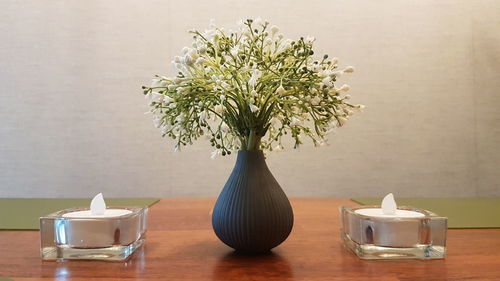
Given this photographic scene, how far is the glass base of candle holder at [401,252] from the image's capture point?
0.67 meters

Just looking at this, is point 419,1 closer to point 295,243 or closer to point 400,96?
point 400,96

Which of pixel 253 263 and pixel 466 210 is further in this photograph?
pixel 466 210

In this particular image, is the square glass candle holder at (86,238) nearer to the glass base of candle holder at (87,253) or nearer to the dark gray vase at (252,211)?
the glass base of candle holder at (87,253)

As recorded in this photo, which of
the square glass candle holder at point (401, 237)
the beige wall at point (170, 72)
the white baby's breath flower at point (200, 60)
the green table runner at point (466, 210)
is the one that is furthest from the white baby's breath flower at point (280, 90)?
the beige wall at point (170, 72)

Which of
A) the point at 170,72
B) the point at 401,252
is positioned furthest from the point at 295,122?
the point at 170,72

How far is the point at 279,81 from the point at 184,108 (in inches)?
6.5

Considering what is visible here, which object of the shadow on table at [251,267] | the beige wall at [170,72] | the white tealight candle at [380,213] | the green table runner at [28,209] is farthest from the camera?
the beige wall at [170,72]

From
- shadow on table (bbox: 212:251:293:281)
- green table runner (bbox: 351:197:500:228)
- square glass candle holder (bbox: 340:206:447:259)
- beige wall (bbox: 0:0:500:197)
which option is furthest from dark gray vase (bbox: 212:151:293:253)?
beige wall (bbox: 0:0:500:197)

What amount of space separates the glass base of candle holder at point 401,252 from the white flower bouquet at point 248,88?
0.20 m

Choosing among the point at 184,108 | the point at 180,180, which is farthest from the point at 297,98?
the point at 180,180

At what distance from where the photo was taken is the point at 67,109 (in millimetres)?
2648

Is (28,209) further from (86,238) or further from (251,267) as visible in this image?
(251,267)

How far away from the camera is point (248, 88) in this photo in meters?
0.68

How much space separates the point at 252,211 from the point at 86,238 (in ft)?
0.89
